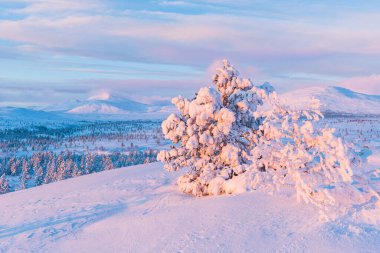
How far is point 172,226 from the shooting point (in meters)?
13.5

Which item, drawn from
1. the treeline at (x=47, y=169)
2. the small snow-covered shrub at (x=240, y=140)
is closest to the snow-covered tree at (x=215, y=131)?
the small snow-covered shrub at (x=240, y=140)

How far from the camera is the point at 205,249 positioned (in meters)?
11.5

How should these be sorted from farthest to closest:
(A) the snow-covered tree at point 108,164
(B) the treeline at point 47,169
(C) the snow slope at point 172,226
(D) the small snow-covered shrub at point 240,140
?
1. (A) the snow-covered tree at point 108,164
2. (B) the treeline at point 47,169
3. (D) the small snow-covered shrub at point 240,140
4. (C) the snow slope at point 172,226

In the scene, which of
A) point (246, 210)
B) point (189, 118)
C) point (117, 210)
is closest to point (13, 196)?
point (117, 210)

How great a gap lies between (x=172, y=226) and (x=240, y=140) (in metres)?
7.28

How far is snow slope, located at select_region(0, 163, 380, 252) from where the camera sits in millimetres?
11539

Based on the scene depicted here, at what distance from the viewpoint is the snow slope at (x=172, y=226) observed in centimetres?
1154

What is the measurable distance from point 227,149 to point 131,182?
23.3 ft

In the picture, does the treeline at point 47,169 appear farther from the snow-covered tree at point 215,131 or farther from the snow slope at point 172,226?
the snow-covered tree at point 215,131

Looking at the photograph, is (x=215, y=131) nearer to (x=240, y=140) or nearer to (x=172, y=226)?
(x=240, y=140)

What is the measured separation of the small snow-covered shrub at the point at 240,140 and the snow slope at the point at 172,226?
1042mm

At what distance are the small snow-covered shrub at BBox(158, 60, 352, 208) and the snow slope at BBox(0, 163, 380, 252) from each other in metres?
1.04

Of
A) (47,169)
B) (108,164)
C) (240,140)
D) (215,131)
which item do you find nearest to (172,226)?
(215,131)

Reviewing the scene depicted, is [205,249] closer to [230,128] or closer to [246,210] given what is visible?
[246,210]
